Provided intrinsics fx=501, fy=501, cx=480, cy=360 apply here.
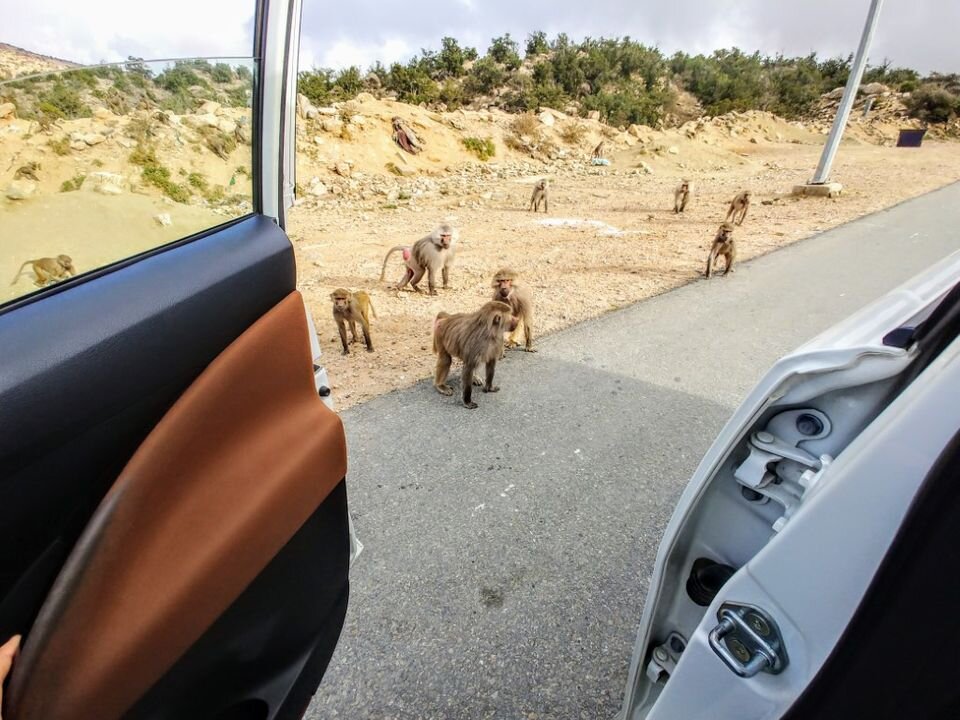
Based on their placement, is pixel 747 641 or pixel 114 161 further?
pixel 114 161

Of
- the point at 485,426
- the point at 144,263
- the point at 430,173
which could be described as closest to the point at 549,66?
the point at 430,173

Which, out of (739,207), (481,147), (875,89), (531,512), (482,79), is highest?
(875,89)

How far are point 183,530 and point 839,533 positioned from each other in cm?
112

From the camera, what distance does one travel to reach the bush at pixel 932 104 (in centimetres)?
2917

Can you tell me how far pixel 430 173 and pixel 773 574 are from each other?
1608 cm

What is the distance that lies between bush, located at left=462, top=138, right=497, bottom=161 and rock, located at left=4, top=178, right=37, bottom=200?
17.7m

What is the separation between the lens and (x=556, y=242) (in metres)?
8.79

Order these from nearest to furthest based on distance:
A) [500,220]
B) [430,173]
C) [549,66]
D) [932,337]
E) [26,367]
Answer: [26,367], [932,337], [500,220], [430,173], [549,66]

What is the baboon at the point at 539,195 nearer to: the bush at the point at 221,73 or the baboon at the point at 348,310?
the baboon at the point at 348,310

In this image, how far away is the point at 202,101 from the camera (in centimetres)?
115

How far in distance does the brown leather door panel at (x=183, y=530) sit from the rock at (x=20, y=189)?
1.41 feet

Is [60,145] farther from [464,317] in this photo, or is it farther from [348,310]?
[348,310]

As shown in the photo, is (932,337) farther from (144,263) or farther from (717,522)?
(144,263)

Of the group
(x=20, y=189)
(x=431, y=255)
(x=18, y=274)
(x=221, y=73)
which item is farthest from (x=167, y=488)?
(x=431, y=255)
